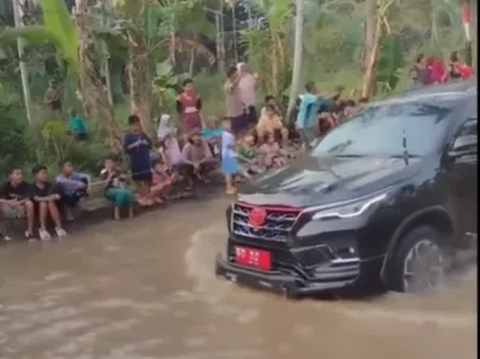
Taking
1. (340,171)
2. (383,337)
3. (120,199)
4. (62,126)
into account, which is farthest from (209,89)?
(383,337)

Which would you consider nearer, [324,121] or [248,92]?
[324,121]

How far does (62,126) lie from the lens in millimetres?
10227

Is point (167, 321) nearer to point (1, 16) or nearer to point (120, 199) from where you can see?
point (120, 199)

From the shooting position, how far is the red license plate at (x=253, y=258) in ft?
19.1

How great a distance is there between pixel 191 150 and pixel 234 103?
1.70 metres

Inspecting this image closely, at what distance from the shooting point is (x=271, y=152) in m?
10.5

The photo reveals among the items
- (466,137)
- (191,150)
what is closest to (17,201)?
(191,150)

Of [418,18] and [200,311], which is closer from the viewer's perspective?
[200,311]

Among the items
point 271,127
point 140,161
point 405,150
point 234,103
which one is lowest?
point 140,161

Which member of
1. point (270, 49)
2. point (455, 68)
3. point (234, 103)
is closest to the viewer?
point (455, 68)

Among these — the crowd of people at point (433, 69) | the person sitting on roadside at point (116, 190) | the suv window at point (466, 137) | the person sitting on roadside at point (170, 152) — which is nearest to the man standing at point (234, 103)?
the person sitting on roadside at point (170, 152)

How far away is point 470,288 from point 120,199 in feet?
15.0

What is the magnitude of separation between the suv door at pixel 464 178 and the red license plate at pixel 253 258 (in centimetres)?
122

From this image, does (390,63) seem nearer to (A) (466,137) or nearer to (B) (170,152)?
(B) (170,152)
